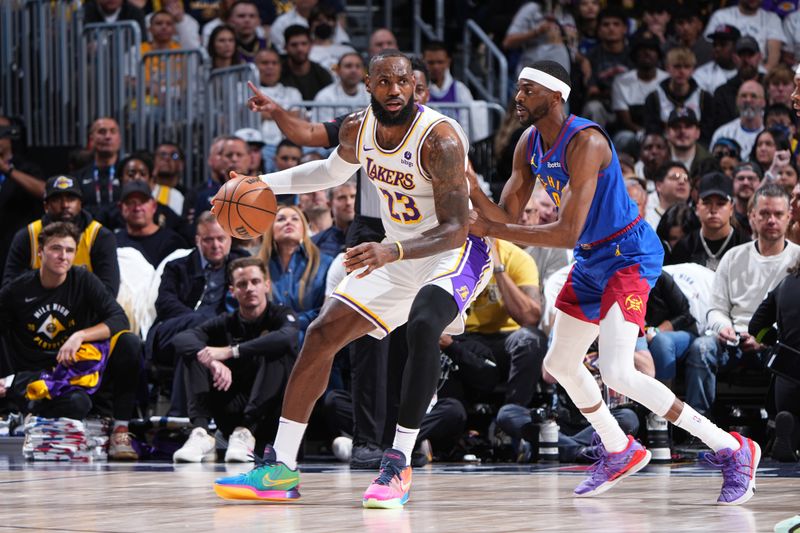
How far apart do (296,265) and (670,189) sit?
292 centimetres

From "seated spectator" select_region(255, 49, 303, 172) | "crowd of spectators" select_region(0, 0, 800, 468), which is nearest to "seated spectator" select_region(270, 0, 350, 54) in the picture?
"seated spectator" select_region(255, 49, 303, 172)

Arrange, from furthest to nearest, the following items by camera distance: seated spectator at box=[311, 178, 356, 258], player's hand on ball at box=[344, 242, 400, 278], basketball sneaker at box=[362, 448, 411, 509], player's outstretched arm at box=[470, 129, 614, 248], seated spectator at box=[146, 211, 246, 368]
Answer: seated spectator at box=[311, 178, 356, 258]
seated spectator at box=[146, 211, 246, 368]
player's outstretched arm at box=[470, 129, 614, 248]
basketball sneaker at box=[362, 448, 411, 509]
player's hand on ball at box=[344, 242, 400, 278]

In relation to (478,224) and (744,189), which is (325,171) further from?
(744,189)

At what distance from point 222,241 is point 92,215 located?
1816 mm

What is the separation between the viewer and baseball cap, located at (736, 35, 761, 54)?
12.6 metres

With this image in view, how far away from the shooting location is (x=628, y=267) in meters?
5.67

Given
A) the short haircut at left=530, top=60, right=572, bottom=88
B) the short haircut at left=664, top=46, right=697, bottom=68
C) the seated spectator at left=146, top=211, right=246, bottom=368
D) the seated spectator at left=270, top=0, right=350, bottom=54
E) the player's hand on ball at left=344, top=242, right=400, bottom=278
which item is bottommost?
the seated spectator at left=146, top=211, right=246, bottom=368

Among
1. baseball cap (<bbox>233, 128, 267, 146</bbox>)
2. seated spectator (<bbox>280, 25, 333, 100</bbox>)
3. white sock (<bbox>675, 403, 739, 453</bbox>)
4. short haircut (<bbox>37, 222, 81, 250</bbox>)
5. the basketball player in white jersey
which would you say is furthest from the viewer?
seated spectator (<bbox>280, 25, 333, 100</bbox>)

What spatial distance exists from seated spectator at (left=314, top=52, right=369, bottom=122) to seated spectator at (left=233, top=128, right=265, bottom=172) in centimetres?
84

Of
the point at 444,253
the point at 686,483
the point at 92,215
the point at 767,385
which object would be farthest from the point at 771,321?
the point at 92,215

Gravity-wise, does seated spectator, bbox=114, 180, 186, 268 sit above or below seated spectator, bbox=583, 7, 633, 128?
below

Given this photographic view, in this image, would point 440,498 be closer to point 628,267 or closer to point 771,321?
point 628,267

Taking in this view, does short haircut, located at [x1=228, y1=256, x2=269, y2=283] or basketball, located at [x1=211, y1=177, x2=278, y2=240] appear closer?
basketball, located at [x1=211, y1=177, x2=278, y2=240]

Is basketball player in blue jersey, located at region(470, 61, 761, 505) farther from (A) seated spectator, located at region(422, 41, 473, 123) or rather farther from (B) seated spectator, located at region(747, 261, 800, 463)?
(A) seated spectator, located at region(422, 41, 473, 123)
